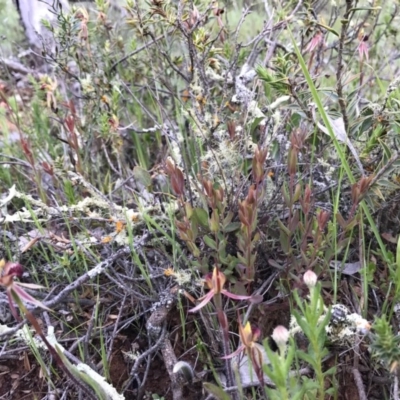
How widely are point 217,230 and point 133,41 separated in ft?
3.57

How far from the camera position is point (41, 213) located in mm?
1543

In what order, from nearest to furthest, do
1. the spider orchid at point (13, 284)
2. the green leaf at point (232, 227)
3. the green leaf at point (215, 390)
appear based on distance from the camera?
the spider orchid at point (13, 284), the green leaf at point (215, 390), the green leaf at point (232, 227)

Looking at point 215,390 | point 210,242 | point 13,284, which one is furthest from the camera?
point 210,242

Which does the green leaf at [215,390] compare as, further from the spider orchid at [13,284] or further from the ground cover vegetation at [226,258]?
the spider orchid at [13,284]

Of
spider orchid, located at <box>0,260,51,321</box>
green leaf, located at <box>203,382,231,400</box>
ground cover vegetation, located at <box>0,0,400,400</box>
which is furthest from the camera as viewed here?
ground cover vegetation, located at <box>0,0,400,400</box>

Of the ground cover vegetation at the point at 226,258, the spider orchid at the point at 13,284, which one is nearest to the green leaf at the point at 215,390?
the ground cover vegetation at the point at 226,258

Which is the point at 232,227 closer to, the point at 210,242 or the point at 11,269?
the point at 210,242

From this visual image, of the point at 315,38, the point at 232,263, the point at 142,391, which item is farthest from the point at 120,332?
the point at 315,38

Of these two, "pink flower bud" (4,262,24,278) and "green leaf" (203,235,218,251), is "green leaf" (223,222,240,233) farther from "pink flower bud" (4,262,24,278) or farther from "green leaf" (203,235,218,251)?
"pink flower bud" (4,262,24,278)

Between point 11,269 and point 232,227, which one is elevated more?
point 11,269

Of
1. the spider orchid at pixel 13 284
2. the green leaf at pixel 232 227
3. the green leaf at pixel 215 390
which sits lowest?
the green leaf at pixel 215 390

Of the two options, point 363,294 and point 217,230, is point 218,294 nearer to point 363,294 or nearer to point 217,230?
point 217,230

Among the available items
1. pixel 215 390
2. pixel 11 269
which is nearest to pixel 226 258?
pixel 215 390

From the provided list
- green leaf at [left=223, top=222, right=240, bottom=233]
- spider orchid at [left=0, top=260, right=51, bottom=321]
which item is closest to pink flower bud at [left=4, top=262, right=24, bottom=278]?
spider orchid at [left=0, top=260, right=51, bottom=321]
